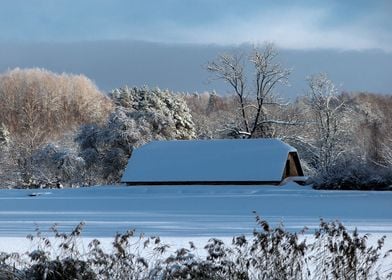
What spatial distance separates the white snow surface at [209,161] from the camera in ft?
121

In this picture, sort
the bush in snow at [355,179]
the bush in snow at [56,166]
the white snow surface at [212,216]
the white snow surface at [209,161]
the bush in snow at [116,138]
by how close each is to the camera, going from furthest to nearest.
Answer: the bush in snow at [116,138]
the bush in snow at [56,166]
the white snow surface at [209,161]
the bush in snow at [355,179]
the white snow surface at [212,216]

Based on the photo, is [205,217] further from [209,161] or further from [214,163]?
[209,161]

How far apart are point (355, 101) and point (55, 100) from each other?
39.1 metres

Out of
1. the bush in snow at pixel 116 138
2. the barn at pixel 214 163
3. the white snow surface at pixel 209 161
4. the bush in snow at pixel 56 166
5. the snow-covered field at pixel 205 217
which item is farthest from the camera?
the bush in snow at pixel 116 138

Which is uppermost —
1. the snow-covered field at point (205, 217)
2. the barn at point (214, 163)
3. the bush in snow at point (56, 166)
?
the snow-covered field at point (205, 217)

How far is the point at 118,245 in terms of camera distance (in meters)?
6.58

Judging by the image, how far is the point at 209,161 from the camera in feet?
127

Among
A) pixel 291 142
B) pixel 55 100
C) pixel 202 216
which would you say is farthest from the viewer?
pixel 55 100

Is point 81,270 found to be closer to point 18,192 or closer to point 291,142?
point 18,192

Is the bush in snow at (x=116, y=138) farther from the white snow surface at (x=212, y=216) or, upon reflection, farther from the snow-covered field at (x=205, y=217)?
the snow-covered field at (x=205, y=217)

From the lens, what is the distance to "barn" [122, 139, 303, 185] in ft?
121

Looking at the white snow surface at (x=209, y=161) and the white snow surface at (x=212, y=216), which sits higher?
the white snow surface at (x=212, y=216)

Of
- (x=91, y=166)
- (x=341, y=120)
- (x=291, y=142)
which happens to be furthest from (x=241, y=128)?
(x=91, y=166)

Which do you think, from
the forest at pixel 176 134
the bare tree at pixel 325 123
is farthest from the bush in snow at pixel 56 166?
the bare tree at pixel 325 123
